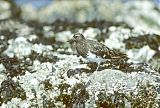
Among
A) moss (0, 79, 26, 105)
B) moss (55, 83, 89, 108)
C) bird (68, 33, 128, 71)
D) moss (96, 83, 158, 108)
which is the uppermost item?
bird (68, 33, 128, 71)

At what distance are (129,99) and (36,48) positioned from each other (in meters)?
5.64

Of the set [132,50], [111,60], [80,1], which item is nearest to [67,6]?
[80,1]

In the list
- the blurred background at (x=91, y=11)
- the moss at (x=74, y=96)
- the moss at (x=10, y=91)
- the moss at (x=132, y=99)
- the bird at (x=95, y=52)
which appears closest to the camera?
the moss at (x=132, y=99)

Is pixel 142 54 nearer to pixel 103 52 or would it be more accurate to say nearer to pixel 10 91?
pixel 103 52

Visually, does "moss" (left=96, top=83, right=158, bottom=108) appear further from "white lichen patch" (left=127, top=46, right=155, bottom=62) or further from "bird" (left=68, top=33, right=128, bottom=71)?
"white lichen patch" (left=127, top=46, right=155, bottom=62)

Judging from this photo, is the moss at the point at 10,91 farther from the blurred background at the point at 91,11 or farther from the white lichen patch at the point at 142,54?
the blurred background at the point at 91,11

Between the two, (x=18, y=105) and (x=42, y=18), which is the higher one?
(x=42, y=18)

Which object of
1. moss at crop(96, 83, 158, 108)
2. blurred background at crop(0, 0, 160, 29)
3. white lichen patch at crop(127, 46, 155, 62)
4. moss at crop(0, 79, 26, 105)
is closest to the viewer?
moss at crop(96, 83, 158, 108)

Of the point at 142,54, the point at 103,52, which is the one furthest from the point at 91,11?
the point at 103,52

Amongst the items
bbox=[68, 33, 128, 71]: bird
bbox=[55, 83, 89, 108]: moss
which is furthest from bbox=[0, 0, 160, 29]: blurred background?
bbox=[55, 83, 89, 108]: moss

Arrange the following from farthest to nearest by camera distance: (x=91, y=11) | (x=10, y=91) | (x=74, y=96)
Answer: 1. (x=91, y=11)
2. (x=10, y=91)
3. (x=74, y=96)

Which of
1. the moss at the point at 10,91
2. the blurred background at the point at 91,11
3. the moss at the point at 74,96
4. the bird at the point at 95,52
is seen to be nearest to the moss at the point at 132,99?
the moss at the point at 74,96

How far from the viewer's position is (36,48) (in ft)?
62.8

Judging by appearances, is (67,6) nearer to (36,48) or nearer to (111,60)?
(36,48)
